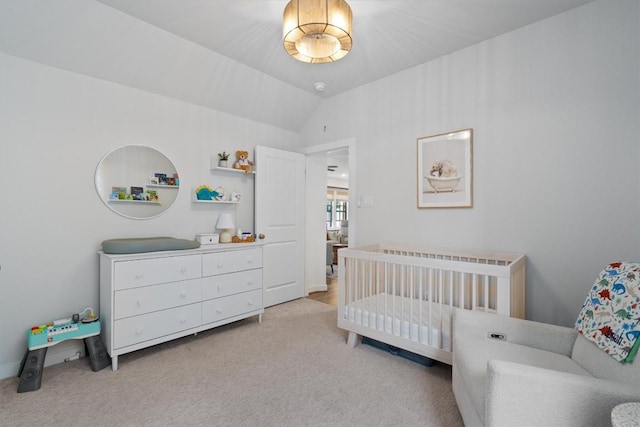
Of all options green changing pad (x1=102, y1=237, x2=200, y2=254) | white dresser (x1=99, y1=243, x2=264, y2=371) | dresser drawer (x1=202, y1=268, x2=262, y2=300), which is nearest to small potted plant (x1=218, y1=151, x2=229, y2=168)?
white dresser (x1=99, y1=243, x2=264, y2=371)

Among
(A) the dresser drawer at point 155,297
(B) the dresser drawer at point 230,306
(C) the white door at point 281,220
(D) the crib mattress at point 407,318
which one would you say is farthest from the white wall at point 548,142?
(A) the dresser drawer at point 155,297

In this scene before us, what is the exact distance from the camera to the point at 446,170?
2.67 m

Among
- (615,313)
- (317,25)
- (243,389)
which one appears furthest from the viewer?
(243,389)

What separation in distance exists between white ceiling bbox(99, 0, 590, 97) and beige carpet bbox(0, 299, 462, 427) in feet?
8.28

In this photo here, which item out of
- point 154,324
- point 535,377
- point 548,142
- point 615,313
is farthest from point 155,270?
point 548,142

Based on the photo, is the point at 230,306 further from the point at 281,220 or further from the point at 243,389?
the point at 281,220

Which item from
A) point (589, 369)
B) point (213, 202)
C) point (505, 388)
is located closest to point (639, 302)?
point (589, 369)

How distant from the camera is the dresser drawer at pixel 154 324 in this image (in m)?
2.12

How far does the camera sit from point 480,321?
5.53ft

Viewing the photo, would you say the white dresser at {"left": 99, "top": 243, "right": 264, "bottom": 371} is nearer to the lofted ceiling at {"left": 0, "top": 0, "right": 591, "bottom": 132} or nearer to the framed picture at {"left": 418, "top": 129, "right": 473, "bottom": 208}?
the lofted ceiling at {"left": 0, "top": 0, "right": 591, "bottom": 132}

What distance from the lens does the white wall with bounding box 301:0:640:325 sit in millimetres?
1907

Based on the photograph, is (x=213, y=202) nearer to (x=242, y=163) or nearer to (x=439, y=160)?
(x=242, y=163)

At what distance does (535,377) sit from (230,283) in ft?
7.72

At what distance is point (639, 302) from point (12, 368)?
3.60 meters
